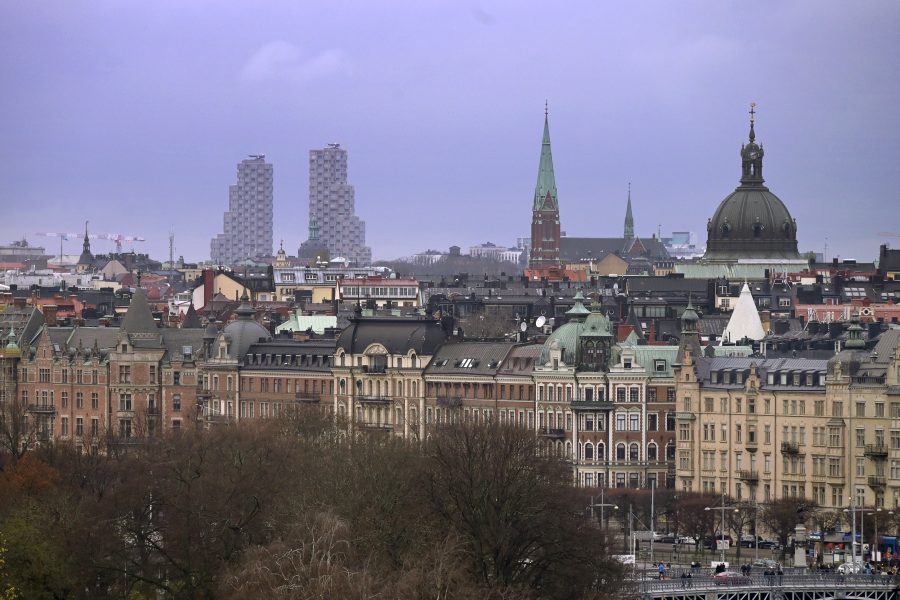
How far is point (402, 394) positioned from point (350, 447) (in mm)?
31979

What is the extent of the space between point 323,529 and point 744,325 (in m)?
68.8

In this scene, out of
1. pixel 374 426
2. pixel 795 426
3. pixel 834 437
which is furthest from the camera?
pixel 374 426

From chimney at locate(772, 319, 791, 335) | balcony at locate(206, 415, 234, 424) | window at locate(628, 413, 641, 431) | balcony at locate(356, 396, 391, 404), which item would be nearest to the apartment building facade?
window at locate(628, 413, 641, 431)

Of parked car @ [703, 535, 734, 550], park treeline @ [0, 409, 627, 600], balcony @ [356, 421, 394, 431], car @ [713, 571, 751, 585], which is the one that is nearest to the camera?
park treeline @ [0, 409, 627, 600]

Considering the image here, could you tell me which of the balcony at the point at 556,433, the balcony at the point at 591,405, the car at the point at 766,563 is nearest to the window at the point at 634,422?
the balcony at the point at 591,405

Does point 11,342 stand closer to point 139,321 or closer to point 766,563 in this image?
point 139,321

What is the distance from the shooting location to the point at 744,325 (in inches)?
6280

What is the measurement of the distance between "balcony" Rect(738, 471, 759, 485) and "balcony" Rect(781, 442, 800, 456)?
63.3 inches

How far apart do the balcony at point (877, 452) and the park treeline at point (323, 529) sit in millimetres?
16535

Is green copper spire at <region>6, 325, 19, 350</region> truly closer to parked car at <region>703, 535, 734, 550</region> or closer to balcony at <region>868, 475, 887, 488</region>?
parked car at <region>703, 535, 734, 550</region>

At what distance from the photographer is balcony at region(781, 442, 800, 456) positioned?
127562 millimetres

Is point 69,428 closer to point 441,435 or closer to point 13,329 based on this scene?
point 13,329

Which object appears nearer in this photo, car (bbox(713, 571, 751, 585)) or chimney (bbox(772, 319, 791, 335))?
car (bbox(713, 571, 751, 585))

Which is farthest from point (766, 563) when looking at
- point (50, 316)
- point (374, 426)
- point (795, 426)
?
point (50, 316)
